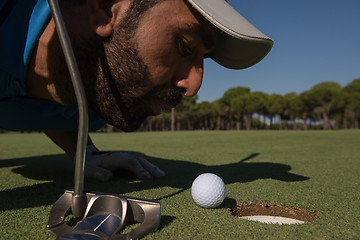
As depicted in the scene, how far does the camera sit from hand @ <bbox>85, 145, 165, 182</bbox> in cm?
271

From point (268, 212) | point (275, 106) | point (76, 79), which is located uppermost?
point (275, 106)

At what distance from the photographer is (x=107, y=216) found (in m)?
1.37

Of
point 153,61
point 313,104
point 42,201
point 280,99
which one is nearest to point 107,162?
point 42,201

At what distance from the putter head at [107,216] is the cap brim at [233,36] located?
101 centimetres

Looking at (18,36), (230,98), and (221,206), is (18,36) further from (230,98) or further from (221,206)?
(230,98)

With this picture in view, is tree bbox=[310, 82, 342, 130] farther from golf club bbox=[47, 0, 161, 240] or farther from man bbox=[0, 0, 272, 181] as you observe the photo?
golf club bbox=[47, 0, 161, 240]

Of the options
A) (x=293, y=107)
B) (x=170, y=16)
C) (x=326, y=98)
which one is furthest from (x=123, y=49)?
(x=293, y=107)

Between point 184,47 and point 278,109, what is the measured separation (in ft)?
171

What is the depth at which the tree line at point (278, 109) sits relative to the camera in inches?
1613

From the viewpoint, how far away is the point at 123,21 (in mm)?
1498

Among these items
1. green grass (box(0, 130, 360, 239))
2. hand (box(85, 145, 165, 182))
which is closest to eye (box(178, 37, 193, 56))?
green grass (box(0, 130, 360, 239))

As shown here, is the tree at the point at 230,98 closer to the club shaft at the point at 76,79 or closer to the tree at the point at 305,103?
the tree at the point at 305,103

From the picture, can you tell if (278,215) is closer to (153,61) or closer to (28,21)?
(153,61)

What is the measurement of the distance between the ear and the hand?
1.63 metres
